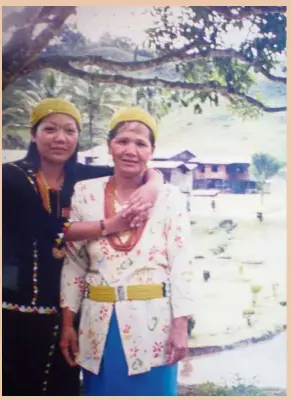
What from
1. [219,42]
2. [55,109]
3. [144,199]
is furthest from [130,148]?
[219,42]

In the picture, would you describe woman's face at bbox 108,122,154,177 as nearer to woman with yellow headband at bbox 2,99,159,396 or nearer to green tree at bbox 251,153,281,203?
woman with yellow headband at bbox 2,99,159,396

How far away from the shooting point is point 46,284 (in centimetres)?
233

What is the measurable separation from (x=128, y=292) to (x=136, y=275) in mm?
64

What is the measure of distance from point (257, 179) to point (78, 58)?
2.56 ft

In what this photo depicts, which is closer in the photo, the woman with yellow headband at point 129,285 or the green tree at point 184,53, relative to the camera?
the woman with yellow headband at point 129,285

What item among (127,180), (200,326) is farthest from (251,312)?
(127,180)

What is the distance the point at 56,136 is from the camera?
7.70ft

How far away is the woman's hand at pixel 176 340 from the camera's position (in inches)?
91.0

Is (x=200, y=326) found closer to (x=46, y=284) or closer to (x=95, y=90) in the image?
(x=46, y=284)

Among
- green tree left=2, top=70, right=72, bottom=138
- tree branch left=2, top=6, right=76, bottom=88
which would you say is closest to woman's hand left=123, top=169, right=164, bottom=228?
green tree left=2, top=70, right=72, bottom=138

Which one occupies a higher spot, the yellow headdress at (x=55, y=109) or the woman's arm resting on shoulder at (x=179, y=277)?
the yellow headdress at (x=55, y=109)

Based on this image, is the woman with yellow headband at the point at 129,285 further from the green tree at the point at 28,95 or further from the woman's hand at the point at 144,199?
the green tree at the point at 28,95

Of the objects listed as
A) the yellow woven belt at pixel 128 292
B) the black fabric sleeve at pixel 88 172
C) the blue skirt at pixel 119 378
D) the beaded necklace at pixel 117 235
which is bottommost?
the blue skirt at pixel 119 378

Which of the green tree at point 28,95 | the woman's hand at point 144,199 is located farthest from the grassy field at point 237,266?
the green tree at point 28,95
